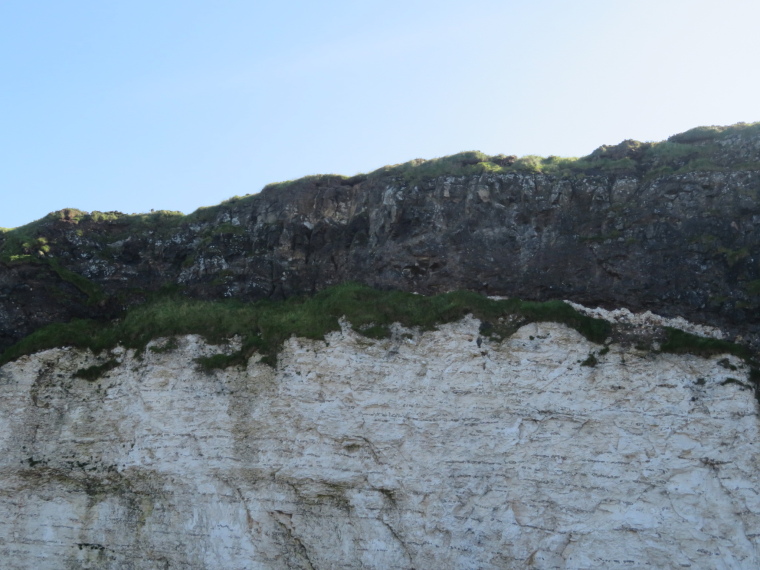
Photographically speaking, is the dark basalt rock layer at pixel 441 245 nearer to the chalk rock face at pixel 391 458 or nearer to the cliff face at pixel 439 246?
the cliff face at pixel 439 246

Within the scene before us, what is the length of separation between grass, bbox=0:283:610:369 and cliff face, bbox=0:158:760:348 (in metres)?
0.65

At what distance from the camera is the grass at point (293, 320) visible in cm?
1869

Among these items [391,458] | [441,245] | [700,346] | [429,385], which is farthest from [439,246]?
[700,346]

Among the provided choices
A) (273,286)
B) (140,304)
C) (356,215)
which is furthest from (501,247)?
(140,304)

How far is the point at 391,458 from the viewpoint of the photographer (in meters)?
17.4

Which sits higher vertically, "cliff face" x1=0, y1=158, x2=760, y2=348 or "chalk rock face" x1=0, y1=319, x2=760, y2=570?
"cliff face" x1=0, y1=158, x2=760, y2=348

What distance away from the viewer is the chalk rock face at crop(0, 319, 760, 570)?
1628 cm

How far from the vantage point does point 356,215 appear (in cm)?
2205

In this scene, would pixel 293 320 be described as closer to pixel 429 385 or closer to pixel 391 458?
pixel 429 385

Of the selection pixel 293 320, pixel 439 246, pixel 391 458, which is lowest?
pixel 391 458

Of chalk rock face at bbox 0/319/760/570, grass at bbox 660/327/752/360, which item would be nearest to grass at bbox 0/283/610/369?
chalk rock face at bbox 0/319/760/570

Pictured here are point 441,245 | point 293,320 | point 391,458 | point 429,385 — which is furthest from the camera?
point 441,245

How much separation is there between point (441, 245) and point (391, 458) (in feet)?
18.7

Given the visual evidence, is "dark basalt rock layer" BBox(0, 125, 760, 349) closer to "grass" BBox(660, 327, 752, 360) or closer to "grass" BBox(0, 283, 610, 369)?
"grass" BBox(660, 327, 752, 360)
